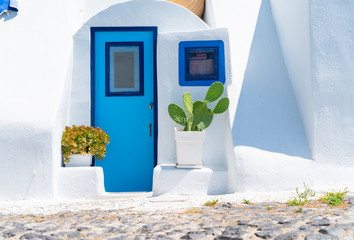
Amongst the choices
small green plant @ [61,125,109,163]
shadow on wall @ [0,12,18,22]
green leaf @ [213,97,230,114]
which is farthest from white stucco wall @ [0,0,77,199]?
green leaf @ [213,97,230,114]

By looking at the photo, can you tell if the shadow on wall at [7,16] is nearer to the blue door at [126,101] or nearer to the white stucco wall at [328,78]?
the blue door at [126,101]

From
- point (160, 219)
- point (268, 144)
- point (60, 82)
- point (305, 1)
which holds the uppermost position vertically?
point (305, 1)

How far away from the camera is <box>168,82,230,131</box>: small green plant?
21.4 feet

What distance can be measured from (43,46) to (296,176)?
4697mm

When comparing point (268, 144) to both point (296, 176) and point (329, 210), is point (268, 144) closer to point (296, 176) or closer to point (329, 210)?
point (296, 176)

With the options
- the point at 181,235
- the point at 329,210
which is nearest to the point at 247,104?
the point at 329,210

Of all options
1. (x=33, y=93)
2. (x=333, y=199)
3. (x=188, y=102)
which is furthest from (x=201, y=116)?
(x=33, y=93)

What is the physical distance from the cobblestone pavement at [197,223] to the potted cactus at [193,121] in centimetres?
135

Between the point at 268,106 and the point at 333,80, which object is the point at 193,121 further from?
the point at 333,80

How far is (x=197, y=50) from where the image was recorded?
7031mm

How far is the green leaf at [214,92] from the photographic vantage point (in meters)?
6.53

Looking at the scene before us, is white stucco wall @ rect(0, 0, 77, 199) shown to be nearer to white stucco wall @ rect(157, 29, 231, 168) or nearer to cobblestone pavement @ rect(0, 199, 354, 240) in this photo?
cobblestone pavement @ rect(0, 199, 354, 240)

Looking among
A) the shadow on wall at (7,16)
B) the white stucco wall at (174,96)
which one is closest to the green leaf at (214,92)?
the white stucco wall at (174,96)

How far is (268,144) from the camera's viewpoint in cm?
645
